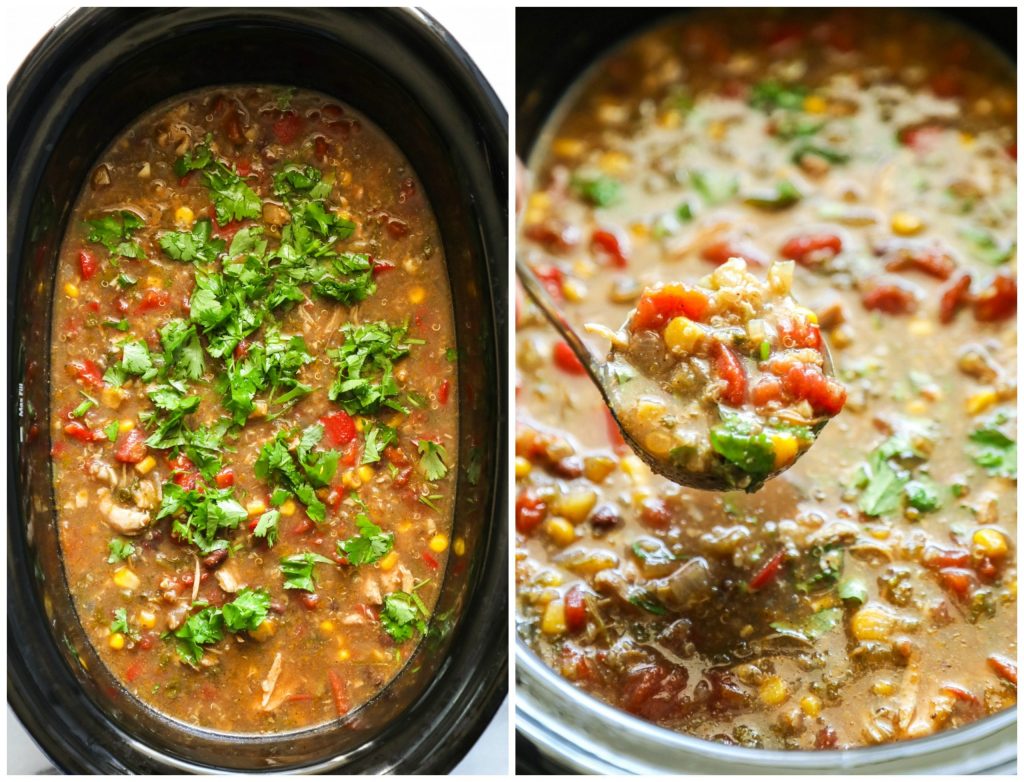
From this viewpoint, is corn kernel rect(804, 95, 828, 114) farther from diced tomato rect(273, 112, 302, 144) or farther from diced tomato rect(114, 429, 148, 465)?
diced tomato rect(114, 429, 148, 465)

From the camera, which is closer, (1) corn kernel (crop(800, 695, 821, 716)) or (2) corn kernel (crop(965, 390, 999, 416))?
(1) corn kernel (crop(800, 695, 821, 716))

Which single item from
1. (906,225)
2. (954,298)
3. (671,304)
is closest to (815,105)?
(906,225)

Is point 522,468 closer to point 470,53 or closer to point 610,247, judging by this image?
point 610,247

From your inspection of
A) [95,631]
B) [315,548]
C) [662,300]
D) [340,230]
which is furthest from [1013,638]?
[95,631]

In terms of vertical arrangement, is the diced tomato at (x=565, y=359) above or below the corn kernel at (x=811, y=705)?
above

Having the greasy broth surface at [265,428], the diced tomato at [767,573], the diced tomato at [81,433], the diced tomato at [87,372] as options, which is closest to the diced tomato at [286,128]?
the greasy broth surface at [265,428]

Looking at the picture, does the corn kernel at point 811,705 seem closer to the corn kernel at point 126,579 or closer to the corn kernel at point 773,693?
the corn kernel at point 773,693

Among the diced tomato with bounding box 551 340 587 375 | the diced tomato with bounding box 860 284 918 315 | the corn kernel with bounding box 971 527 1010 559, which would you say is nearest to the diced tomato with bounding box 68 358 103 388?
the diced tomato with bounding box 551 340 587 375
